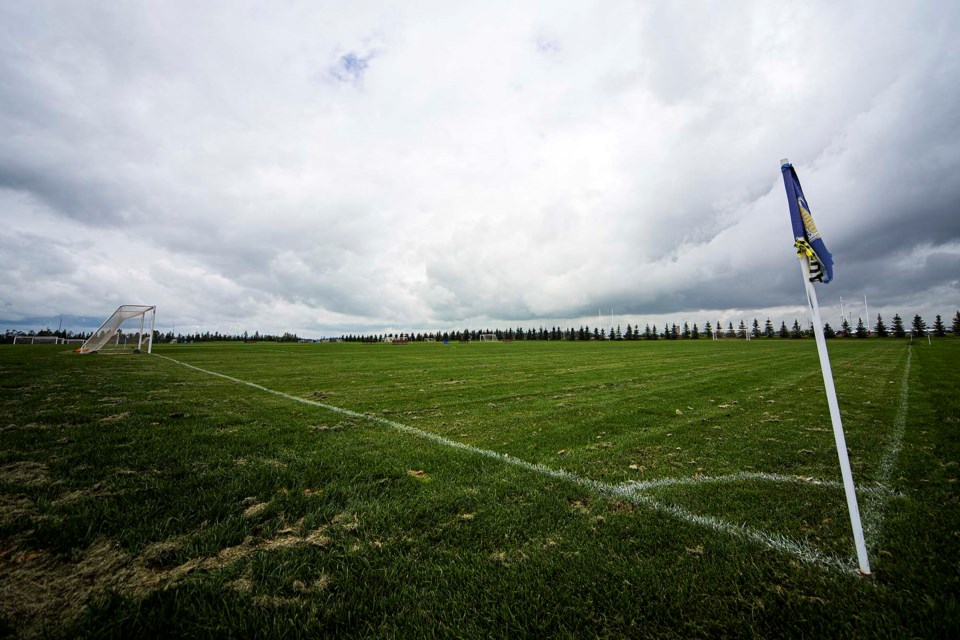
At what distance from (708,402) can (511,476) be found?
23.2 ft

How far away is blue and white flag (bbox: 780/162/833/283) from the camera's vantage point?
2.93 m

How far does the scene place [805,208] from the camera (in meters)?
3.10

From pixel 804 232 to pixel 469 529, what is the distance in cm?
364

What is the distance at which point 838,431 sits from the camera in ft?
8.88

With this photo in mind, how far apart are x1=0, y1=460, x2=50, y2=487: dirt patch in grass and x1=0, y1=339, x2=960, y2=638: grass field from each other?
0.04m

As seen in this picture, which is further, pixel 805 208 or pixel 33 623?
pixel 805 208

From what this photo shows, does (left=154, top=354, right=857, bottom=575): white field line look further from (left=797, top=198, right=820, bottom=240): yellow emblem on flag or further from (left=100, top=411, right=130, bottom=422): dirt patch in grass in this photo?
(left=100, top=411, right=130, bottom=422): dirt patch in grass

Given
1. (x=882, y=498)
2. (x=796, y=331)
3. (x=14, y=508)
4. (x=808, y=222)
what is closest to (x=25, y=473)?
(x=14, y=508)

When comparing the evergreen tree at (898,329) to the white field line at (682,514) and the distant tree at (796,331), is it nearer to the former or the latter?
the distant tree at (796,331)

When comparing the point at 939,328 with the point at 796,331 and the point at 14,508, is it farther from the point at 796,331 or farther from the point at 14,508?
the point at 14,508

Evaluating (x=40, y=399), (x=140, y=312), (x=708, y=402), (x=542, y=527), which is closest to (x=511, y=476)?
(x=542, y=527)

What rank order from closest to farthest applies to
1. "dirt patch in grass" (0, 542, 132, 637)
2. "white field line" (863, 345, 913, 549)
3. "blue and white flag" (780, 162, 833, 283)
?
"dirt patch in grass" (0, 542, 132, 637)
"blue and white flag" (780, 162, 833, 283)
"white field line" (863, 345, 913, 549)

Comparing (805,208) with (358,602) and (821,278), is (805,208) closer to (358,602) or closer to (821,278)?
(821,278)

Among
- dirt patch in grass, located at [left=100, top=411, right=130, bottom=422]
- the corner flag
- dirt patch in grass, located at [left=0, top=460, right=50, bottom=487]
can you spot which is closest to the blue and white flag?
the corner flag
